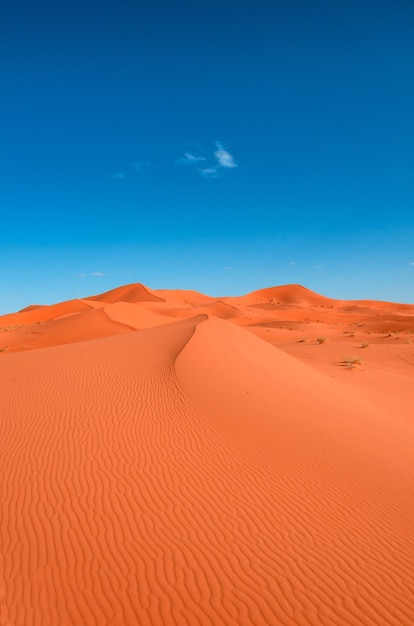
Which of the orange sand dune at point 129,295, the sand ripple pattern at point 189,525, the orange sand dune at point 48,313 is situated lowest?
the sand ripple pattern at point 189,525

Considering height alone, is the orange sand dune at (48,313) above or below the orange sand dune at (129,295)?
below

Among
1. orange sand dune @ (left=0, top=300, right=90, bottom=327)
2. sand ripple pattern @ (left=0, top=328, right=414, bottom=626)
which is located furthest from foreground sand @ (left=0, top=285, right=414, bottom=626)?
orange sand dune @ (left=0, top=300, right=90, bottom=327)

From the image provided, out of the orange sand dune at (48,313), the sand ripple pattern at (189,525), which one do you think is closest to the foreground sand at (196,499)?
the sand ripple pattern at (189,525)

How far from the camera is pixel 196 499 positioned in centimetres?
476

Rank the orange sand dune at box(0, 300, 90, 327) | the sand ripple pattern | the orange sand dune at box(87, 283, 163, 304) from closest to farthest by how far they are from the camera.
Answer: the sand ripple pattern, the orange sand dune at box(0, 300, 90, 327), the orange sand dune at box(87, 283, 163, 304)

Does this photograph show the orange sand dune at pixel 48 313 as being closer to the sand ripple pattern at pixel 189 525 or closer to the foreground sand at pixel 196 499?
the foreground sand at pixel 196 499

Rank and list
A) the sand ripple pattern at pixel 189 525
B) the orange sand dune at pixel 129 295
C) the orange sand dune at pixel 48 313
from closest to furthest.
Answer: the sand ripple pattern at pixel 189 525 → the orange sand dune at pixel 48 313 → the orange sand dune at pixel 129 295

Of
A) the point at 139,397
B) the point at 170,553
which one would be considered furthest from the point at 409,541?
the point at 139,397

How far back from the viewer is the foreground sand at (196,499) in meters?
3.36

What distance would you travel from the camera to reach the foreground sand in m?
3.36

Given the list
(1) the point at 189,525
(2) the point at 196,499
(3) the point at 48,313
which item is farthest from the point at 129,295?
(1) the point at 189,525

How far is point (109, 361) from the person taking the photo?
10859 millimetres

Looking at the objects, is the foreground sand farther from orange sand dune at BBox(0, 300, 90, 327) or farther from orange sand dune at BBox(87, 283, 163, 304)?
orange sand dune at BBox(87, 283, 163, 304)

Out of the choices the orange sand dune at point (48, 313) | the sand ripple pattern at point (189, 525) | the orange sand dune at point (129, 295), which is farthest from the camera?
the orange sand dune at point (129, 295)
